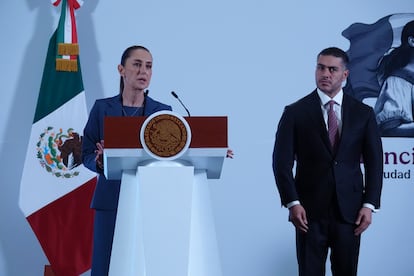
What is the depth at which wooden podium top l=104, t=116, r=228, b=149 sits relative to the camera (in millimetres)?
2143

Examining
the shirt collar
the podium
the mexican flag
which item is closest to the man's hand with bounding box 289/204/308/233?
the shirt collar

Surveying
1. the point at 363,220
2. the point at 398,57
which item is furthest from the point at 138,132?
the point at 398,57

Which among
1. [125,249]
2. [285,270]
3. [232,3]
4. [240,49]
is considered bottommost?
[285,270]

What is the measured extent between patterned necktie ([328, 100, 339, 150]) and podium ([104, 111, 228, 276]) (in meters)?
0.85

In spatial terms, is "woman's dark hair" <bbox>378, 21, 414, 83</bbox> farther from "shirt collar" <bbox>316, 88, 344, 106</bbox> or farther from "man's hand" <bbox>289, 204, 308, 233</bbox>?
"man's hand" <bbox>289, 204, 308, 233</bbox>

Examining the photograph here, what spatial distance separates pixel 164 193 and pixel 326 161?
102cm

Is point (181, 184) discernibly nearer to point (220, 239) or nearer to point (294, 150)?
point (294, 150)

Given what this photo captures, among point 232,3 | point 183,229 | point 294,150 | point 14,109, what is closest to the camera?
point 183,229

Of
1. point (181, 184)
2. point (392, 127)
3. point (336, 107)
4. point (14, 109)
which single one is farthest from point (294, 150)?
point (14, 109)

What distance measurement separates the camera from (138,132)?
7.05 feet

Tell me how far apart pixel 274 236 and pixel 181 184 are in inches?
74.6

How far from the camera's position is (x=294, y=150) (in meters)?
2.92

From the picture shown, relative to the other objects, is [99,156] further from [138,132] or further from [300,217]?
[300,217]

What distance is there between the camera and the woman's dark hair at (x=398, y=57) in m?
4.05
